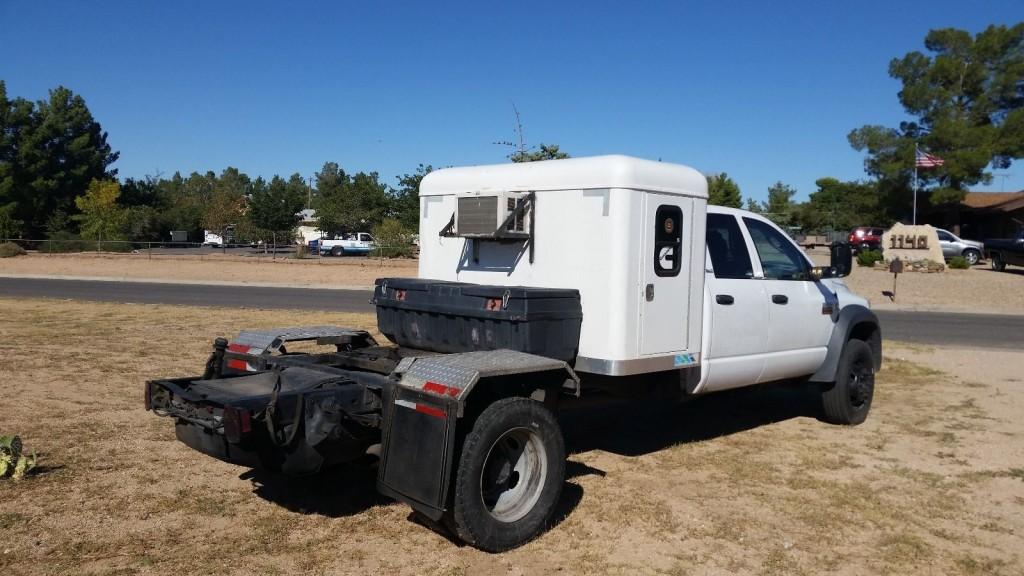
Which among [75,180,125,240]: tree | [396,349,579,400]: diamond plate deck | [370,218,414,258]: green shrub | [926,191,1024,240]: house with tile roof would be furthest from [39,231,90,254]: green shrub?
[926,191,1024,240]: house with tile roof

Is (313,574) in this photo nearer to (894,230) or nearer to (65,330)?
(65,330)

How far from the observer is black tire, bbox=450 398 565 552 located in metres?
4.52

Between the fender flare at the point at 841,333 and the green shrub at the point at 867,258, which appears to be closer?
the fender flare at the point at 841,333

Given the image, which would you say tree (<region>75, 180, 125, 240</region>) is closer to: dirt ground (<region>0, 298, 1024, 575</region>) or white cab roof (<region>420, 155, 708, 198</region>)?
dirt ground (<region>0, 298, 1024, 575</region>)

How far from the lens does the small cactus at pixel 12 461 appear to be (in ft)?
18.2

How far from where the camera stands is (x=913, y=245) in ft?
110

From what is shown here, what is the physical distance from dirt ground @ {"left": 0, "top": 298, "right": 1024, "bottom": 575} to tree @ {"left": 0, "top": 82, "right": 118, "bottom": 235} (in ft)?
192

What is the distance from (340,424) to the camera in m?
4.61

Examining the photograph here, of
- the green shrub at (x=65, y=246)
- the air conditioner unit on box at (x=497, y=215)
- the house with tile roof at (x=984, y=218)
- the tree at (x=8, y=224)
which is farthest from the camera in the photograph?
the tree at (x=8, y=224)

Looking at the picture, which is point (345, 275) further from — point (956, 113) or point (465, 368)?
point (956, 113)

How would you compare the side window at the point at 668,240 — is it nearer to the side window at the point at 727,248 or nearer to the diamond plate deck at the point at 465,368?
the side window at the point at 727,248

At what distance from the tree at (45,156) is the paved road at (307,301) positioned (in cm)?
3399

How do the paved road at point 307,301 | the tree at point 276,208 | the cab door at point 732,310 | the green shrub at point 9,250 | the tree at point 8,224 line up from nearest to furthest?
the cab door at point 732,310 < the paved road at point 307,301 < the green shrub at point 9,250 < the tree at point 8,224 < the tree at point 276,208

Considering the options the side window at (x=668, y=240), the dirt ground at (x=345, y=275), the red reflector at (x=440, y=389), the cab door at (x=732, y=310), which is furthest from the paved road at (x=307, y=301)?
the red reflector at (x=440, y=389)
